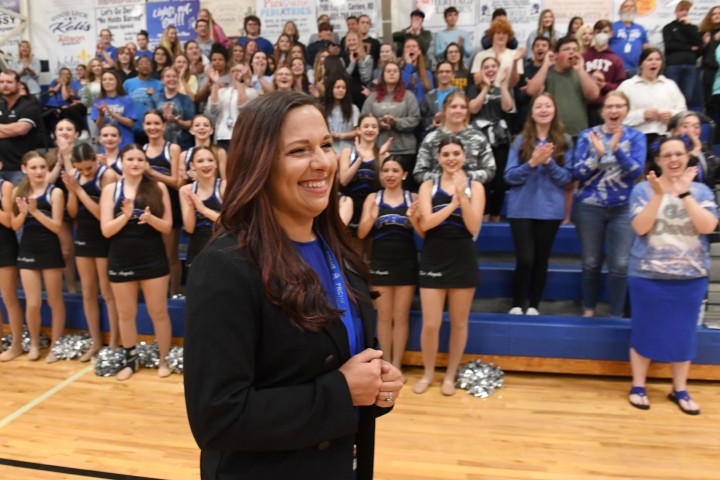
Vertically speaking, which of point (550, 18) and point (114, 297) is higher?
point (550, 18)

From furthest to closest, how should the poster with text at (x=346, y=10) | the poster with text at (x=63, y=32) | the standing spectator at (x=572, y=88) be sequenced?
the poster with text at (x=63, y=32) < the poster with text at (x=346, y=10) < the standing spectator at (x=572, y=88)

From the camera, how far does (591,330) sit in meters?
3.58

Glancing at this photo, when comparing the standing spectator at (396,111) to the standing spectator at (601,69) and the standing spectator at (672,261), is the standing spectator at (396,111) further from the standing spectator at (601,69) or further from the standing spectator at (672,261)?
the standing spectator at (672,261)

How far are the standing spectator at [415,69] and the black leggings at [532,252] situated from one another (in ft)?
6.42

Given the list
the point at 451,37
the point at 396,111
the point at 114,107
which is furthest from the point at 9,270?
the point at 451,37

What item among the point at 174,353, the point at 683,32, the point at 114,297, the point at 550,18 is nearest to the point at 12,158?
the point at 114,297

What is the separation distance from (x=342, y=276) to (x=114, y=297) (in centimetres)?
341

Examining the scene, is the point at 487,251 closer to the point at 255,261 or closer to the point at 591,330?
the point at 591,330

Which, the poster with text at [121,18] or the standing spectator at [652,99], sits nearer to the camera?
the standing spectator at [652,99]

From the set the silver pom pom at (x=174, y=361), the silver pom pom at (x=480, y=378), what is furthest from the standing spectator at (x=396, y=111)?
the silver pom pom at (x=174, y=361)

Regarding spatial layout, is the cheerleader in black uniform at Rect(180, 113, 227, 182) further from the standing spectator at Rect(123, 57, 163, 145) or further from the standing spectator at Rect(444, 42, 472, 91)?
the standing spectator at Rect(444, 42, 472, 91)

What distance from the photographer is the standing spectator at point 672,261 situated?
3045 mm

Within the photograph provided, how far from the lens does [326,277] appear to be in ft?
3.52

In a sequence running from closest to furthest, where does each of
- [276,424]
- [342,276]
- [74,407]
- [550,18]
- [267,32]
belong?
[276,424] → [342,276] → [74,407] → [550,18] → [267,32]
